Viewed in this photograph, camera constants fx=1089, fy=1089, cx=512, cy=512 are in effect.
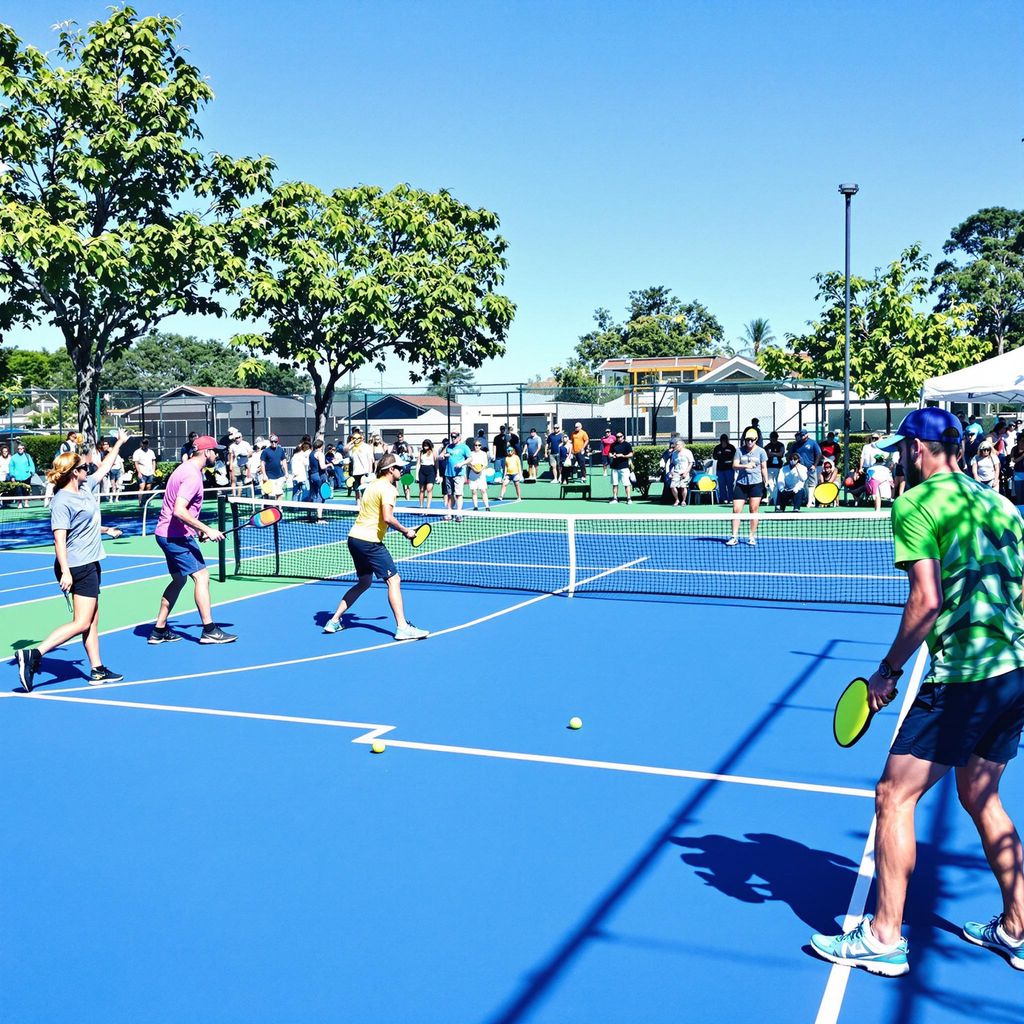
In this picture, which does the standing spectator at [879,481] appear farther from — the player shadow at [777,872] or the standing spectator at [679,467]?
the player shadow at [777,872]

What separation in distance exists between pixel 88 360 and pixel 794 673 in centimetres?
1621

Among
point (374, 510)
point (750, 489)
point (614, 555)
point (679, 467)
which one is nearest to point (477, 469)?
point (679, 467)

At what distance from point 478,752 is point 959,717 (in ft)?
12.5

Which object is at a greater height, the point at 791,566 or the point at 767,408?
the point at 767,408

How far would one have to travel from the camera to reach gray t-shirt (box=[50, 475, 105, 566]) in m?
8.68

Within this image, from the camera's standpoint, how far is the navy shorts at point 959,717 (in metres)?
4.01

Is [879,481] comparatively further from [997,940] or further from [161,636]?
[997,940]

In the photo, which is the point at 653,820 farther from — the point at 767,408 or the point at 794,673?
the point at 767,408

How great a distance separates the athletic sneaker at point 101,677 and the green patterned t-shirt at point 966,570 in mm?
7166

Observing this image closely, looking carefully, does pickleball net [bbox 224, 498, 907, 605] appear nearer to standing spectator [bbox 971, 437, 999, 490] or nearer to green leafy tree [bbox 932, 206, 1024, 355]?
standing spectator [bbox 971, 437, 999, 490]

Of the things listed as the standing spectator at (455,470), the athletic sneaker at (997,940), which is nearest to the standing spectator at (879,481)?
the standing spectator at (455,470)

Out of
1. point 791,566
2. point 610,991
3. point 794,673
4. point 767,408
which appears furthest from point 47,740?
point 767,408

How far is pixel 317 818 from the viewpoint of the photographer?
20.0ft

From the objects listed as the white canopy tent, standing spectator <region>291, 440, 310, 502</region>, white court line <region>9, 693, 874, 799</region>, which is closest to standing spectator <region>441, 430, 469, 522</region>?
standing spectator <region>291, 440, 310, 502</region>
